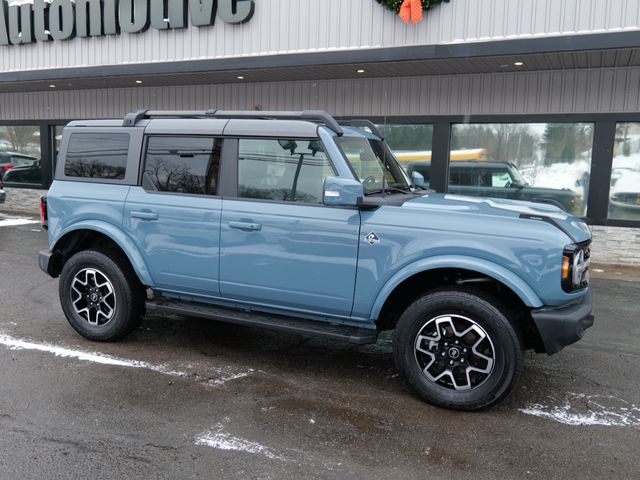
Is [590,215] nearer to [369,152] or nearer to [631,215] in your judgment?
[631,215]

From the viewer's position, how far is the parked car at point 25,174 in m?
16.2

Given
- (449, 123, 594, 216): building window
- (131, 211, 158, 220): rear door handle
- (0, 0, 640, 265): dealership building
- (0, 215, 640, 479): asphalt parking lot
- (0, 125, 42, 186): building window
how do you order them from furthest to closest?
(0, 125, 42, 186): building window
(449, 123, 594, 216): building window
(0, 0, 640, 265): dealership building
(131, 211, 158, 220): rear door handle
(0, 215, 640, 479): asphalt parking lot

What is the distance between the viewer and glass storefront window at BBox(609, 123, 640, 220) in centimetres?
986

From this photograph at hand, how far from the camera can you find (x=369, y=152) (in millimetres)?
5016

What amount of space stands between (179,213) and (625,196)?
327 inches

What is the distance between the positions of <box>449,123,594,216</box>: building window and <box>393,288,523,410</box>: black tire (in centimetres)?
691

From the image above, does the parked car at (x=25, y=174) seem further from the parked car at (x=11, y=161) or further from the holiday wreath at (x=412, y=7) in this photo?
the holiday wreath at (x=412, y=7)

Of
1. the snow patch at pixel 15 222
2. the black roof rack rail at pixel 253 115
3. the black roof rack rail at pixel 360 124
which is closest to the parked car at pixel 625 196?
the black roof rack rail at pixel 360 124

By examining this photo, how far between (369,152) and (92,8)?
968 centimetres

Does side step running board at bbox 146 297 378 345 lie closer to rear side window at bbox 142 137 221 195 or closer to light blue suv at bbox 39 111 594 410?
light blue suv at bbox 39 111 594 410

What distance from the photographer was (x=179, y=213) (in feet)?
16.0

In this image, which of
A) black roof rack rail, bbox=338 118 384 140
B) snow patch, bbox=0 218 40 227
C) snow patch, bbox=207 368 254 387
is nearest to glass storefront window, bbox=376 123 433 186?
black roof rack rail, bbox=338 118 384 140

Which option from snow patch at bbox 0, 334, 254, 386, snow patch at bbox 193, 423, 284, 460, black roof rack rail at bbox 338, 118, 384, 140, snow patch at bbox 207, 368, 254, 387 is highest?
black roof rack rail at bbox 338, 118, 384, 140

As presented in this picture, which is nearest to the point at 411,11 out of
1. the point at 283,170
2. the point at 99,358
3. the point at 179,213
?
the point at 283,170
